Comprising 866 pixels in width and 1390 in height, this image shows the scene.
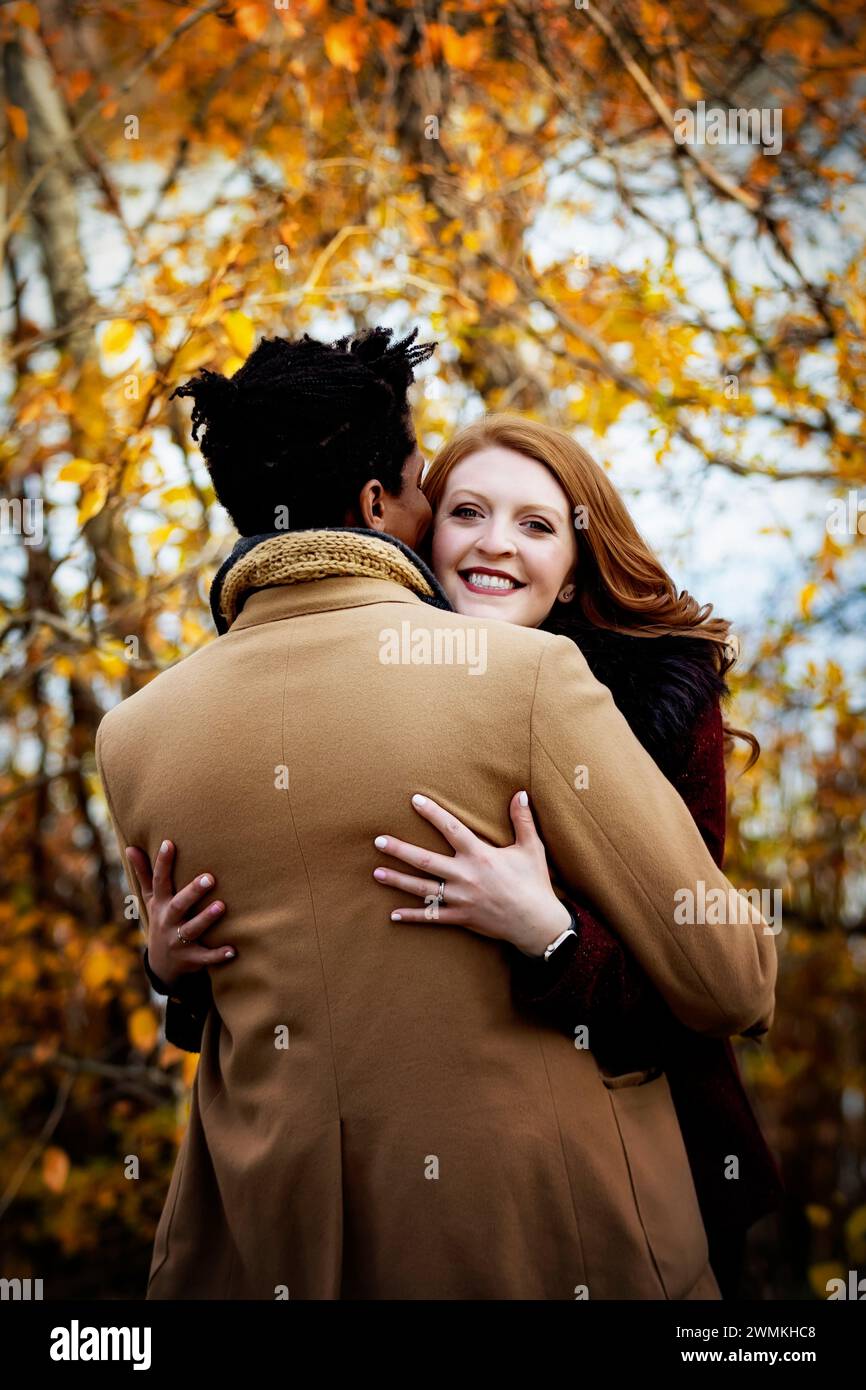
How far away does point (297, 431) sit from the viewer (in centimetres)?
151

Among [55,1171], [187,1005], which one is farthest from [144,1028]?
[187,1005]

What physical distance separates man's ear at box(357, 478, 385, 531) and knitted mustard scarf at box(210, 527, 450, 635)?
52 millimetres

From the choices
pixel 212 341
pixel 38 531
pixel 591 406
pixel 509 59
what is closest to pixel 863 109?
pixel 509 59

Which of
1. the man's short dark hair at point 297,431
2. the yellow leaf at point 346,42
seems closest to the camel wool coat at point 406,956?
the man's short dark hair at point 297,431

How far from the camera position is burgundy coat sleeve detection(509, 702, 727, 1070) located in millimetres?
1428

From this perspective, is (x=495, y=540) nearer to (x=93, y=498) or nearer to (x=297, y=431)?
(x=297, y=431)

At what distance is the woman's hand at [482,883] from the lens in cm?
139

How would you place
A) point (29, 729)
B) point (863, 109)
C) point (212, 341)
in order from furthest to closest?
1. point (29, 729)
2. point (863, 109)
3. point (212, 341)

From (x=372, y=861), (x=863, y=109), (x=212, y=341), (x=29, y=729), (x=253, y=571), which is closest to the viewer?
(x=372, y=861)

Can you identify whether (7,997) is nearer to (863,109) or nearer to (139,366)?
(139,366)

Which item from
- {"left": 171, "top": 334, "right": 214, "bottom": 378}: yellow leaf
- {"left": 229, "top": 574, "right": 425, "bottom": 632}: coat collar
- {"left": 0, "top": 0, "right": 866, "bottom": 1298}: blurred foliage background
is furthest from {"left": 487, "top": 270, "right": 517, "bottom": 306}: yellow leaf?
{"left": 229, "top": 574, "right": 425, "bottom": 632}: coat collar

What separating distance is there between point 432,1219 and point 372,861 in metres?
0.44

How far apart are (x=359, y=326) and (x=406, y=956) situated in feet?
8.41

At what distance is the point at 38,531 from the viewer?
3137 mm
